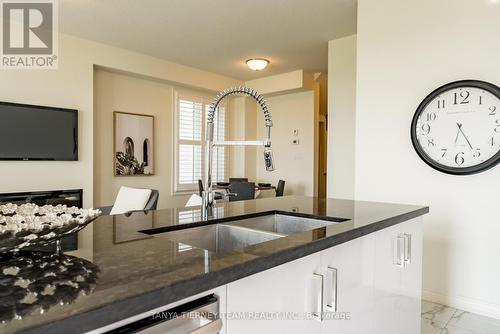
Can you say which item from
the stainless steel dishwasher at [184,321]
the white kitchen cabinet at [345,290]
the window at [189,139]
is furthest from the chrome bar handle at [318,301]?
A: the window at [189,139]

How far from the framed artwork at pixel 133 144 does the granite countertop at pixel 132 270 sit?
13.2 feet

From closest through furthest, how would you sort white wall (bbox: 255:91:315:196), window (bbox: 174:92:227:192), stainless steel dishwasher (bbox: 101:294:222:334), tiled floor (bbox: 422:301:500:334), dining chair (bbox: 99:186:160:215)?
1. stainless steel dishwasher (bbox: 101:294:222:334)
2. tiled floor (bbox: 422:301:500:334)
3. dining chair (bbox: 99:186:160:215)
4. window (bbox: 174:92:227:192)
5. white wall (bbox: 255:91:315:196)

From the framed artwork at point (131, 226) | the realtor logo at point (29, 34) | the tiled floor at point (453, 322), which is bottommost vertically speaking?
the tiled floor at point (453, 322)

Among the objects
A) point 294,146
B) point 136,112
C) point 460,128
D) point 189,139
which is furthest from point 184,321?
point 294,146

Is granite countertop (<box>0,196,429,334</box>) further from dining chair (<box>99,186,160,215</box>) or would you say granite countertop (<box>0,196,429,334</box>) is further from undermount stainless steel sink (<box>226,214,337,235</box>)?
dining chair (<box>99,186,160,215</box>)

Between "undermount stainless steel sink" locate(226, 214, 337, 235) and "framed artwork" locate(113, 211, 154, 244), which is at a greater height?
"framed artwork" locate(113, 211, 154, 244)

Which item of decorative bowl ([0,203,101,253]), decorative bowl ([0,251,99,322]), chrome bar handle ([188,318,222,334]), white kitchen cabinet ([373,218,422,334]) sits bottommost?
white kitchen cabinet ([373,218,422,334])

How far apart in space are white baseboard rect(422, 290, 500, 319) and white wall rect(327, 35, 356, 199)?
1.64m

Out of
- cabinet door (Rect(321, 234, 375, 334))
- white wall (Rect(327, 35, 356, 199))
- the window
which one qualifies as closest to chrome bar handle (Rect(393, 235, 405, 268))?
cabinet door (Rect(321, 234, 375, 334))

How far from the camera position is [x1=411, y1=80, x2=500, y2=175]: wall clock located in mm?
2414

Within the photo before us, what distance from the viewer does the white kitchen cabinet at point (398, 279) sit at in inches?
56.3

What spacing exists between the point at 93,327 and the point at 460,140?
2.80 metres

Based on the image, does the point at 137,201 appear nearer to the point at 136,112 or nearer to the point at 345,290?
the point at 136,112

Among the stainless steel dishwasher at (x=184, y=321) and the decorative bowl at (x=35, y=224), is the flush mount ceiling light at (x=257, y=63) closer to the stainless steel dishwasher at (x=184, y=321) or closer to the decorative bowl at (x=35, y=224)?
the decorative bowl at (x=35, y=224)
